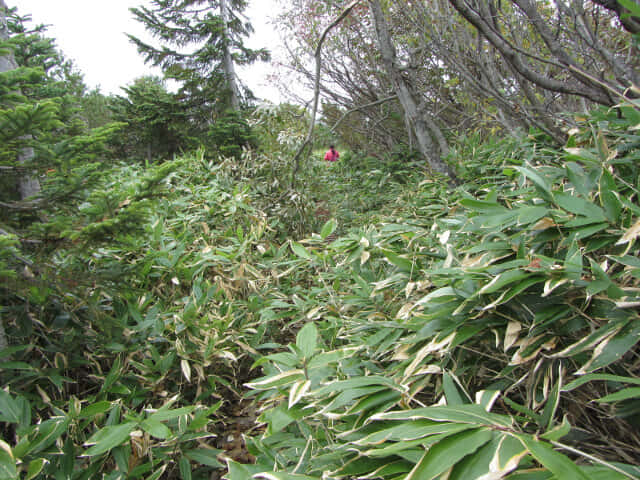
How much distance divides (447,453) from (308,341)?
0.60 metres

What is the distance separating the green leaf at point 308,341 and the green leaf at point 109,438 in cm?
65

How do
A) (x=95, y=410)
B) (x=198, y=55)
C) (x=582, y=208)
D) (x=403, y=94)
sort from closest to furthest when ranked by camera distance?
1. (x=582, y=208)
2. (x=95, y=410)
3. (x=403, y=94)
4. (x=198, y=55)

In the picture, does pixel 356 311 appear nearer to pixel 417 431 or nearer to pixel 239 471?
pixel 239 471

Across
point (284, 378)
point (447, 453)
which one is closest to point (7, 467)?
point (284, 378)

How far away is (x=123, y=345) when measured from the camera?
1.71 m

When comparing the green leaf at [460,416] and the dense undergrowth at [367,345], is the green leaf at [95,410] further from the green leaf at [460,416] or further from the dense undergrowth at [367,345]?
the green leaf at [460,416]

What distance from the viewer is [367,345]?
1.09 m

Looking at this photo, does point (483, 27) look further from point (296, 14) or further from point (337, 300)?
point (296, 14)

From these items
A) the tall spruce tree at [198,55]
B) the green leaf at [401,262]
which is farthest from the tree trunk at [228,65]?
the green leaf at [401,262]

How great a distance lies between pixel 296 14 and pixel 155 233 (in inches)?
170

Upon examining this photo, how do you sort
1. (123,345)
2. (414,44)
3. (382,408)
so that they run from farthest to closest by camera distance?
(414,44) < (123,345) < (382,408)

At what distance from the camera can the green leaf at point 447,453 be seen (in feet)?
1.73

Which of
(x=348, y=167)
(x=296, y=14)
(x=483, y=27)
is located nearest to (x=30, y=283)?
(x=483, y=27)

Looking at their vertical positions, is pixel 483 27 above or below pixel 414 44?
below
